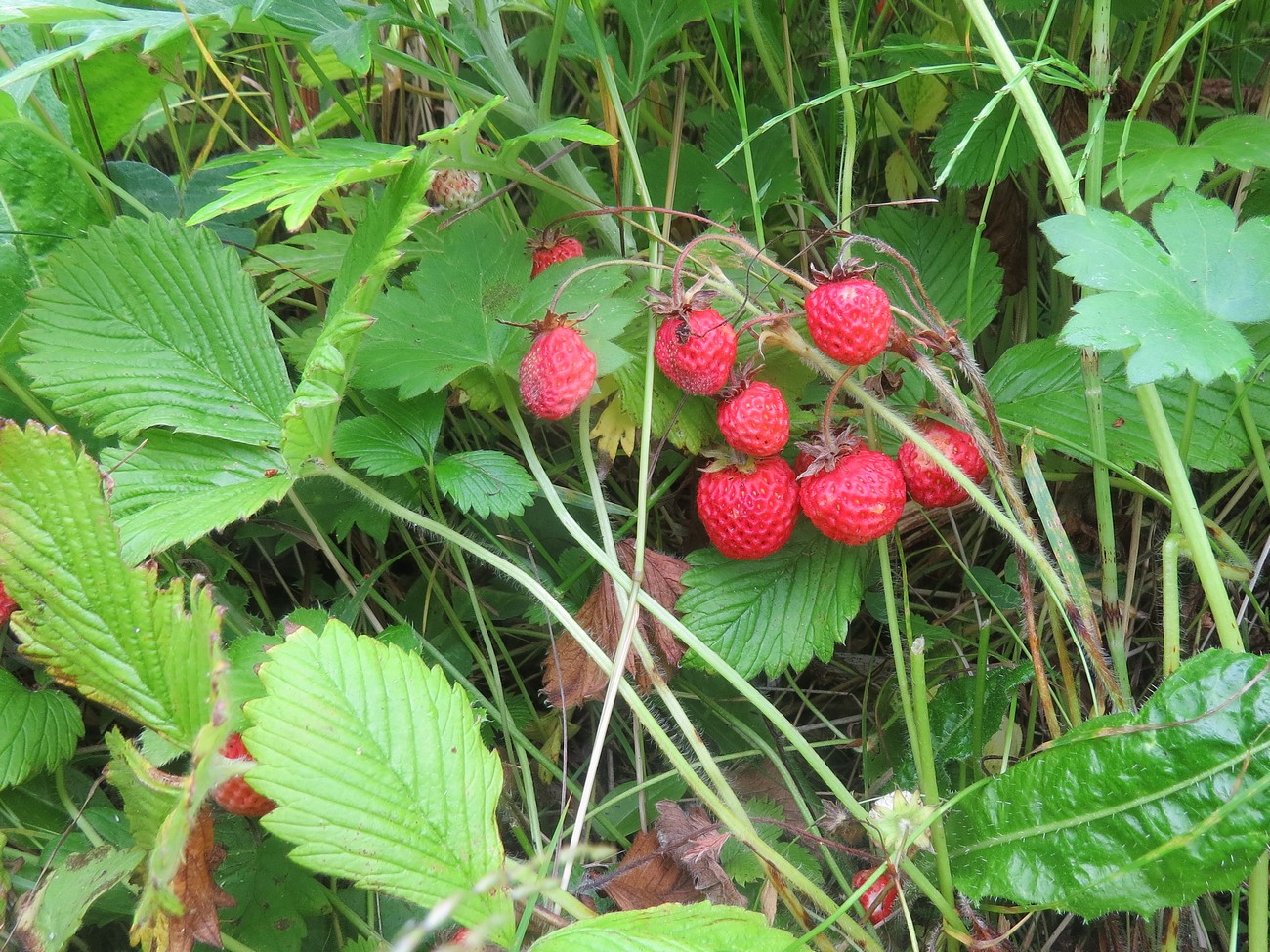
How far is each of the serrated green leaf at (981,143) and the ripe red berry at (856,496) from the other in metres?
0.58

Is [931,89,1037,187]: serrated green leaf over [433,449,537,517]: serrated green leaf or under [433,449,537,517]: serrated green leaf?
over

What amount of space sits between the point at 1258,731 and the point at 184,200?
5.65 ft

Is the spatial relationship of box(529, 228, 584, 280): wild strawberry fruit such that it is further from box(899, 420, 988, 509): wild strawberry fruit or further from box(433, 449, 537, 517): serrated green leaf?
box(899, 420, 988, 509): wild strawberry fruit

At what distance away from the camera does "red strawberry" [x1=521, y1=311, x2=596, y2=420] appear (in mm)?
1118

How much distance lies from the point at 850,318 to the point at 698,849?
638 millimetres

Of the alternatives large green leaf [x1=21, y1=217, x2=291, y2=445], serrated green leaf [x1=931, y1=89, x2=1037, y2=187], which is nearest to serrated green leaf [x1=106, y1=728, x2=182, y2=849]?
large green leaf [x1=21, y1=217, x2=291, y2=445]

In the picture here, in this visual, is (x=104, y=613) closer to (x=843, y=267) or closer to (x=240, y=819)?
(x=240, y=819)

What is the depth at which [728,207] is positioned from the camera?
1496mm

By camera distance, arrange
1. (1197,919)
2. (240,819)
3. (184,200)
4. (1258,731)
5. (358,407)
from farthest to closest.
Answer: (184,200), (358,407), (240,819), (1197,919), (1258,731)

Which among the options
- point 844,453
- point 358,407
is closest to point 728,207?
point 844,453

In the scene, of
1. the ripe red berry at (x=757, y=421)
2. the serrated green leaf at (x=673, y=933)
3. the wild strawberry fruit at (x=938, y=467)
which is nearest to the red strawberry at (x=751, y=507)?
the ripe red berry at (x=757, y=421)

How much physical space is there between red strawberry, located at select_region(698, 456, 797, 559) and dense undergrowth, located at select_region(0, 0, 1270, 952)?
8 centimetres

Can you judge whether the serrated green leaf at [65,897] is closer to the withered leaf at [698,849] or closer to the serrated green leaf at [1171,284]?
the withered leaf at [698,849]

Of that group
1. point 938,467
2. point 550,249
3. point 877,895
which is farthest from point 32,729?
point 938,467
